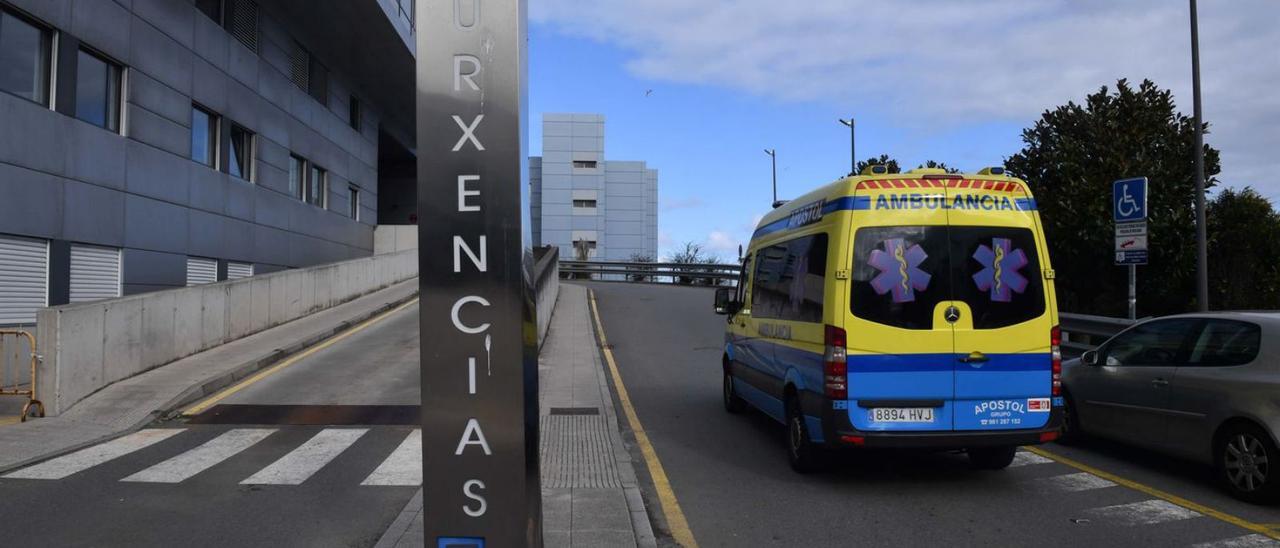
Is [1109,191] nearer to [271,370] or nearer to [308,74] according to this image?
[271,370]

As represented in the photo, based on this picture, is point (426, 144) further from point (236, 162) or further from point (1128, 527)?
point (236, 162)

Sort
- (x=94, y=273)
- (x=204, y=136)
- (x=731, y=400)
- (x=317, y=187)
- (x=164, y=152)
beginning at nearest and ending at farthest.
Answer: (x=731, y=400) → (x=94, y=273) → (x=164, y=152) → (x=204, y=136) → (x=317, y=187)

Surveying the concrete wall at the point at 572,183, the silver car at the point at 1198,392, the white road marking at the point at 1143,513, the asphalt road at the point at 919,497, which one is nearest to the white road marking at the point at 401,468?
the asphalt road at the point at 919,497

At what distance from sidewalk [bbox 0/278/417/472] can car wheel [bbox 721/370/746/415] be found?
6901 mm

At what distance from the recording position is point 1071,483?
757cm

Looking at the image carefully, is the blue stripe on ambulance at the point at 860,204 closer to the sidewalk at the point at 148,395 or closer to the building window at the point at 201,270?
the sidewalk at the point at 148,395

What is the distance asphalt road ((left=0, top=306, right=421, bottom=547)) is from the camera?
605 centimetres

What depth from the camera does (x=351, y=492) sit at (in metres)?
7.25

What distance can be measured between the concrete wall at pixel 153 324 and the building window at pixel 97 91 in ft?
12.9

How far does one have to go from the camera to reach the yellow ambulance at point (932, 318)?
696 centimetres

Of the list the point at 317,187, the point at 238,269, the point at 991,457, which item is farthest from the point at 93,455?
the point at 317,187

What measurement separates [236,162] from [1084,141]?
21497 mm

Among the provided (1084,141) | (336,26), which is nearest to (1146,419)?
(1084,141)

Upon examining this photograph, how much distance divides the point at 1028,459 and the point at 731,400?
3641 millimetres
